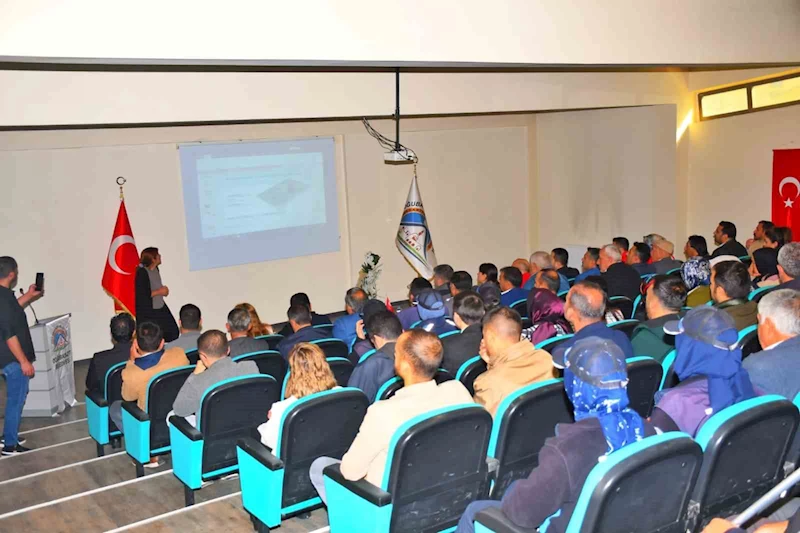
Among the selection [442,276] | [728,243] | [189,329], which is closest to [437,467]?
[189,329]

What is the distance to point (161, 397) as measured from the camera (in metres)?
4.71

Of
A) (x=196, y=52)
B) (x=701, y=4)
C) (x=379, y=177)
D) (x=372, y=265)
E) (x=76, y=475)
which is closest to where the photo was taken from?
(x=196, y=52)

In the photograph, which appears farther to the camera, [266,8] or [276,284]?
[276,284]

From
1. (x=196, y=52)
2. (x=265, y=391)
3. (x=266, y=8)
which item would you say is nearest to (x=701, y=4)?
(x=266, y=8)

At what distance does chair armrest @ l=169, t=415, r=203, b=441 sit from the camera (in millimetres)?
4148

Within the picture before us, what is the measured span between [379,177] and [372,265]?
1390 millimetres

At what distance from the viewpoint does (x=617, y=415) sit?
2553 millimetres

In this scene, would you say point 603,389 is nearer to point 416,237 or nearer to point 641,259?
point 641,259

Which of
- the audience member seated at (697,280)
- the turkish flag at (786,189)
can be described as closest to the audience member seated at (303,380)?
the audience member seated at (697,280)

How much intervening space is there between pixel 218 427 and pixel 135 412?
31.3 inches

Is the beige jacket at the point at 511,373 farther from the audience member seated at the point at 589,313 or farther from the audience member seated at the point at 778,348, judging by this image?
the audience member seated at the point at 778,348

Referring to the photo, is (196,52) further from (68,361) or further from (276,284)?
(276,284)

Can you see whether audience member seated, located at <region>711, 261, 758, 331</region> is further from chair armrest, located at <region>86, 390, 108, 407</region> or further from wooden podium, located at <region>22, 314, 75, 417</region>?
wooden podium, located at <region>22, 314, 75, 417</region>

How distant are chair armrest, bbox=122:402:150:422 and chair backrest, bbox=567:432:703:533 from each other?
3009 millimetres
